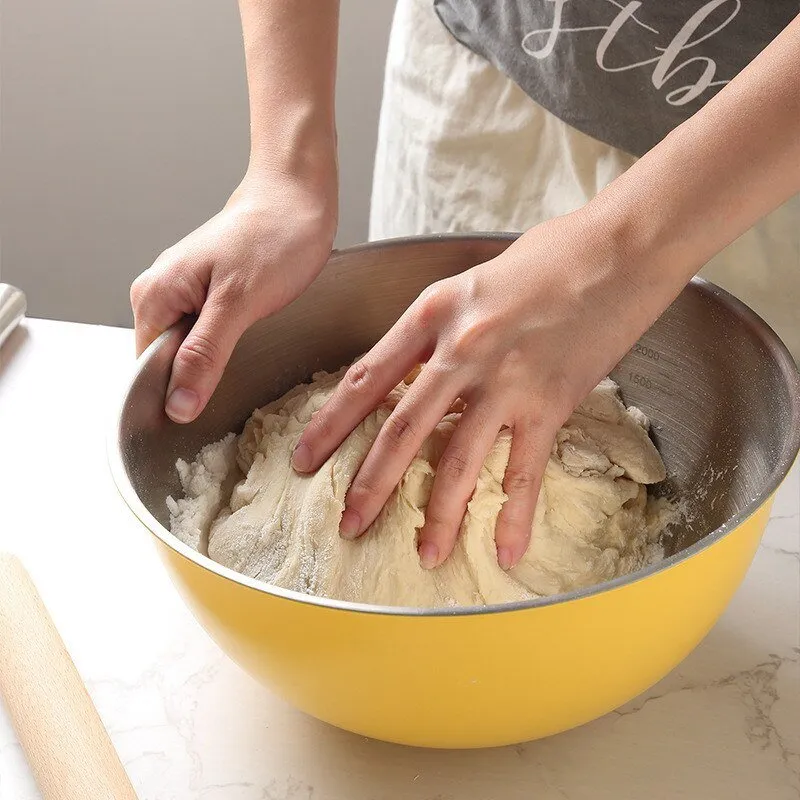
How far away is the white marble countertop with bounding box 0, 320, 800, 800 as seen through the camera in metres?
0.77

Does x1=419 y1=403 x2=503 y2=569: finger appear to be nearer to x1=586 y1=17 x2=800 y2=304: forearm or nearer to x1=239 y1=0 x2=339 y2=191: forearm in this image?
x1=586 y1=17 x2=800 y2=304: forearm

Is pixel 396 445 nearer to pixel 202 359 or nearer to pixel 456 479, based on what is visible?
pixel 456 479

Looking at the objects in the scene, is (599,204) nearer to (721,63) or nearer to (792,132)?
(792,132)

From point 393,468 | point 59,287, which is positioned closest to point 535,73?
point 393,468

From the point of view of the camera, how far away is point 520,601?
61cm

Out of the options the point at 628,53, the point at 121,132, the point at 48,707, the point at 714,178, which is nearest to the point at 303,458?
the point at 48,707

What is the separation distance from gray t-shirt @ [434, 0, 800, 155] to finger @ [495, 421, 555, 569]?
462mm

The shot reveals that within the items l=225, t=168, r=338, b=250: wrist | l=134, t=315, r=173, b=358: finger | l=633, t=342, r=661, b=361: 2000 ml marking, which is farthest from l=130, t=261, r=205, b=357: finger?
l=633, t=342, r=661, b=361: 2000 ml marking

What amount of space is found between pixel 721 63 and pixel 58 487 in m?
0.85

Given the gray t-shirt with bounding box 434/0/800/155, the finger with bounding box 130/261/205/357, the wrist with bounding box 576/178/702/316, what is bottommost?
the finger with bounding box 130/261/205/357

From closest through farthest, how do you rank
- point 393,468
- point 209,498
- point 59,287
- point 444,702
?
point 444,702
point 393,468
point 209,498
point 59,287

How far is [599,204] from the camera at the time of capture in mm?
803

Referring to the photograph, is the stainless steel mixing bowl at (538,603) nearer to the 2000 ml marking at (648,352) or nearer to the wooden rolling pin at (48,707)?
the 2000 ml marking at (648,352)

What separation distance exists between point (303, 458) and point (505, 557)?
0.66 ft
